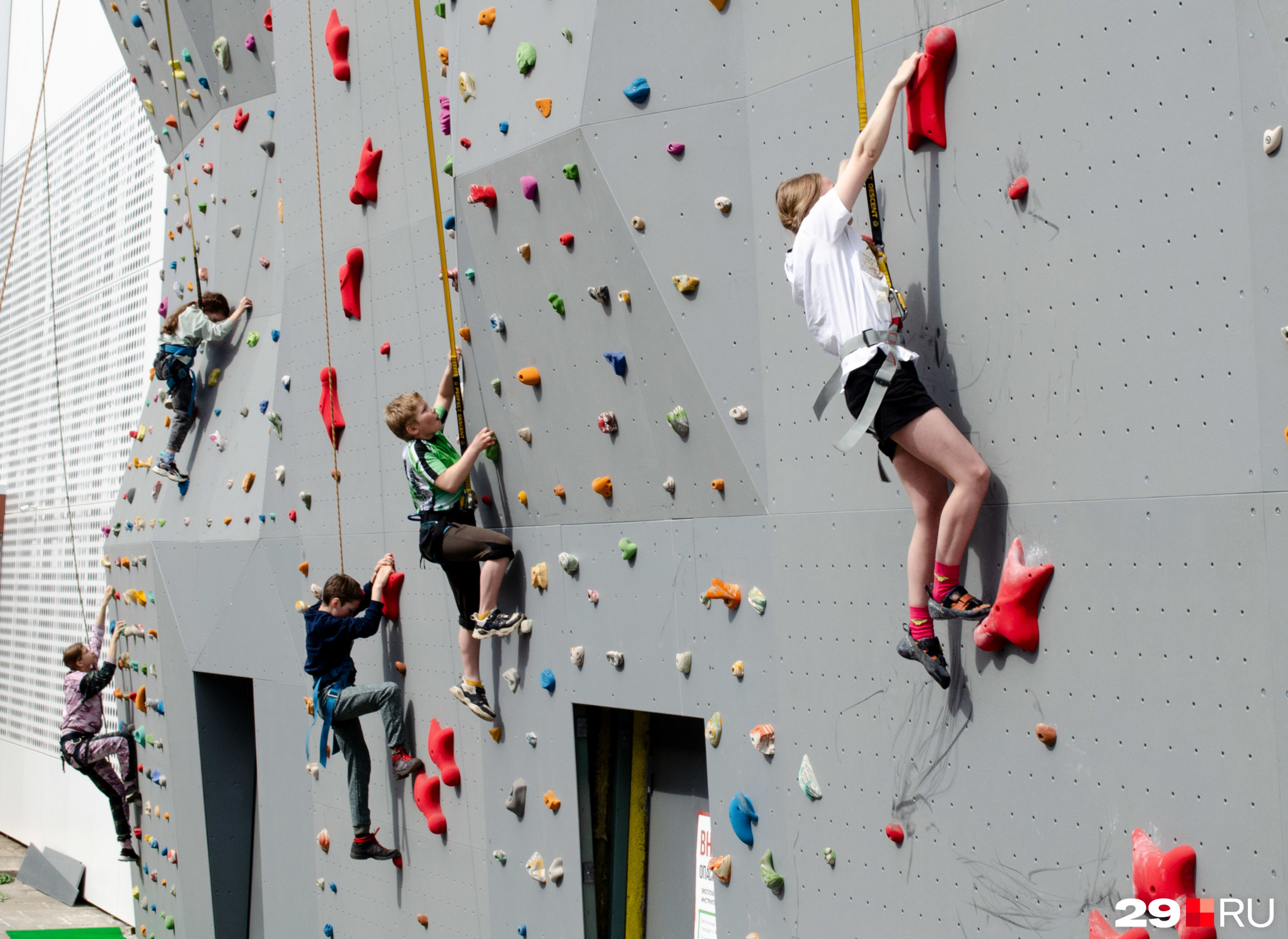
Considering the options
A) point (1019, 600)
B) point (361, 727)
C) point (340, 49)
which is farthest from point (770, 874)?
point (340, 49)

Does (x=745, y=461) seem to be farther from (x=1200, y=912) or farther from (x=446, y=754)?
(x=446, y=754)

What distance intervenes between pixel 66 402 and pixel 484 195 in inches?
228

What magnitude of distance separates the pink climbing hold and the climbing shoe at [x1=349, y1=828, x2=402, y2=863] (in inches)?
130

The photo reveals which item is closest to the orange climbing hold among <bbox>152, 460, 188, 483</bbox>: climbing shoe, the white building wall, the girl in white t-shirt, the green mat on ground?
the girl in white t-shirt

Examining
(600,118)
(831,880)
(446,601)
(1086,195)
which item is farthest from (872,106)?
(446,601)

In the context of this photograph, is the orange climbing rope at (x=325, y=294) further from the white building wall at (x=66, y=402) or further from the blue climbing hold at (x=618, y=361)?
the white building wall at (x=66, y=402)

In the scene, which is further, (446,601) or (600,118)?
(446,601)

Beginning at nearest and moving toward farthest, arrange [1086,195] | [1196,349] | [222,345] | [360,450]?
1. [1196,349]
2. [1086,195]
3. [360,450]
4. [222,345]

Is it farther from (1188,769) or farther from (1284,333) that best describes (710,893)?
(1284,333)

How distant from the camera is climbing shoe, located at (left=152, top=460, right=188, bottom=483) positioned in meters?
6.43

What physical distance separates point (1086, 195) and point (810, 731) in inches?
66.9

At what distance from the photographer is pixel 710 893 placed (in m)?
4.12

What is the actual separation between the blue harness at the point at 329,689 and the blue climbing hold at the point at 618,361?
1972mm

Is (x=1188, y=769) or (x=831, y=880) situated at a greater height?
(x=1188, y=769)
